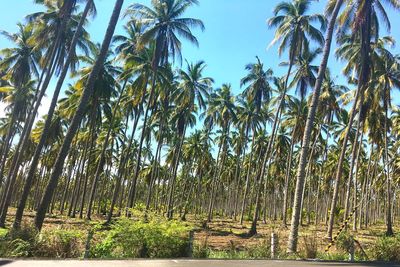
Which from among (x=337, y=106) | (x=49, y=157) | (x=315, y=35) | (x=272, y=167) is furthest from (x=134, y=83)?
(x=272, y=167)

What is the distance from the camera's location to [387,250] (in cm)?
1327

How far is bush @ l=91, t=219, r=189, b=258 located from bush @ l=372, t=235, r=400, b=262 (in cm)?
675

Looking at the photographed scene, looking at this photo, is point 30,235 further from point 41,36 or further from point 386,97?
point 386,97

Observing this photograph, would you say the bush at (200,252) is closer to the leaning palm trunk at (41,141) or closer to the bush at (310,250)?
the bush at (310,250)

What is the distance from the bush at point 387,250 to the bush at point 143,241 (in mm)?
6746

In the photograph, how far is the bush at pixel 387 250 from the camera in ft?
43.2

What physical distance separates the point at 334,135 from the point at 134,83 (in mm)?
25775

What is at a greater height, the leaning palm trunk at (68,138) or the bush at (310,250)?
the leaning palm trunk at (68,138)

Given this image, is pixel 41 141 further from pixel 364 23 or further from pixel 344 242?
pixel 364 23

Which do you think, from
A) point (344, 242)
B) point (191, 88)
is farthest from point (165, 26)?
point (344, 242)

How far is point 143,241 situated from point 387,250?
26.3 ft

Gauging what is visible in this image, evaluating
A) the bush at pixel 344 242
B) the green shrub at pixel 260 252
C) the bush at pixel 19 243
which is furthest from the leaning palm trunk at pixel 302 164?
the bush at pixel 19 243

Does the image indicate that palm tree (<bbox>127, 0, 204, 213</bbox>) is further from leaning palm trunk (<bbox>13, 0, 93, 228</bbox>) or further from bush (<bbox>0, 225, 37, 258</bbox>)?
bush (<bbox>0, 225, 37, 258</bbox>)

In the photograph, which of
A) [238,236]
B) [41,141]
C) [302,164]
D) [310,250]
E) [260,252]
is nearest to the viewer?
[260,252]
